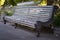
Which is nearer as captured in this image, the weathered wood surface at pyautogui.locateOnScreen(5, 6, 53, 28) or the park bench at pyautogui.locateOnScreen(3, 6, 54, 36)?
the park bench at pyautogui.locateOnScreen(3, 6, 54, 36)

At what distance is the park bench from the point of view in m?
8.27

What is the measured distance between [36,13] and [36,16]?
183mm

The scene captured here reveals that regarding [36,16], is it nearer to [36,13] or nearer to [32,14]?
[36,13]

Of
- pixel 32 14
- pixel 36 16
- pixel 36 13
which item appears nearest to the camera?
pixel 36 16

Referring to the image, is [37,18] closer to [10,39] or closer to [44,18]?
[44,18]

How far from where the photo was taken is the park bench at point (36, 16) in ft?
27.1

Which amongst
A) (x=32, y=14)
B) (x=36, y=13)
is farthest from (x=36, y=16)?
(x=32, y=14)

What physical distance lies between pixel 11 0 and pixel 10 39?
1049 cm

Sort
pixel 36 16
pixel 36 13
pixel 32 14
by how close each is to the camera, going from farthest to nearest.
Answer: pixel 32 14 < pixel 36 13 < pixel 36 16

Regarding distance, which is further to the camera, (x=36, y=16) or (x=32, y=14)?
(x=32, y=14)

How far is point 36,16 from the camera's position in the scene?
920cm

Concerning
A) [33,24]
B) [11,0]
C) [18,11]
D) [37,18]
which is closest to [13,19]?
[18,11]

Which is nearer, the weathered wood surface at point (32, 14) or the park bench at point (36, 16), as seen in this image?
the park bench at point (36, 16)

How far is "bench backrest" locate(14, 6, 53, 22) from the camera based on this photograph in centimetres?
865
